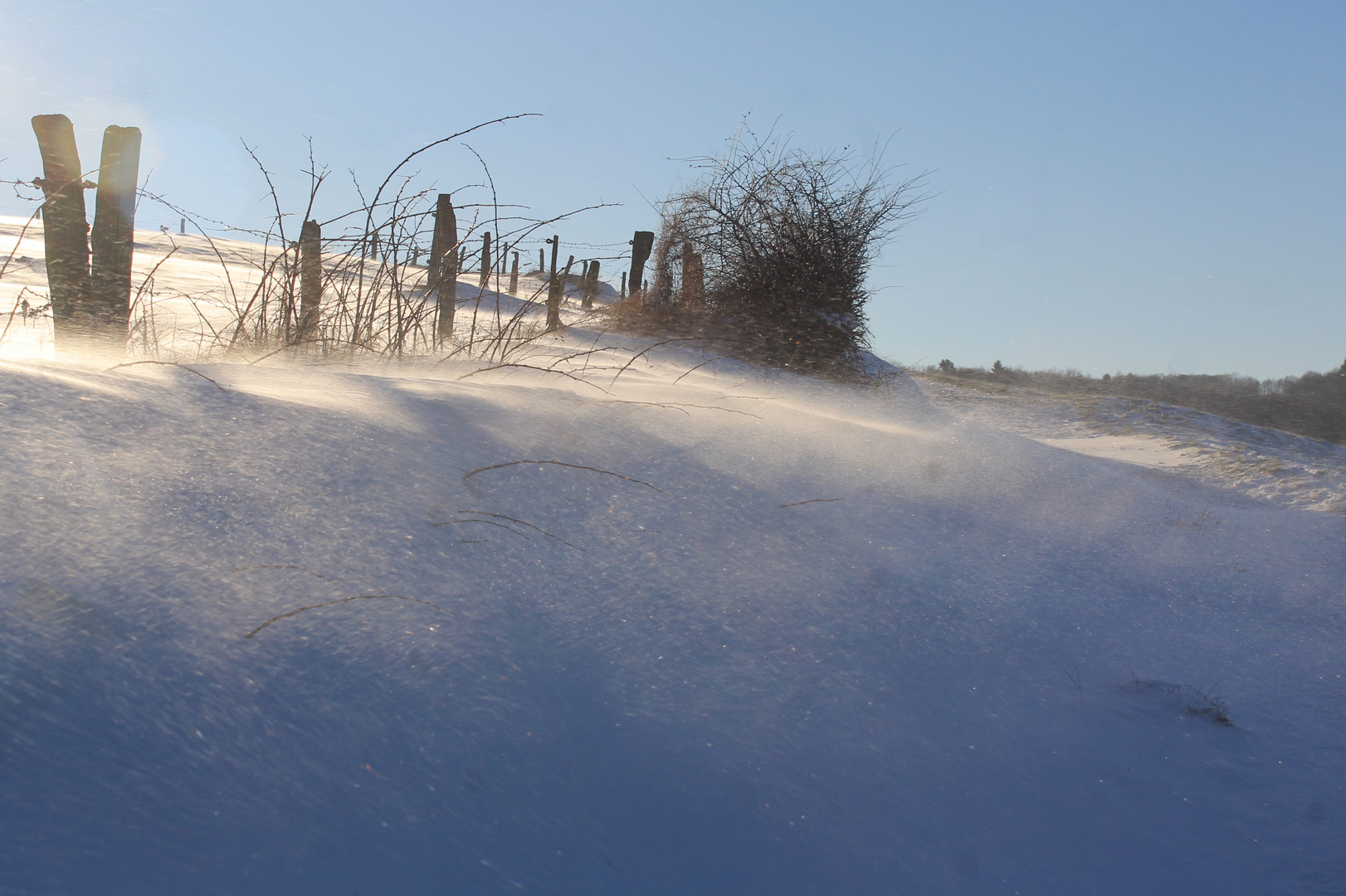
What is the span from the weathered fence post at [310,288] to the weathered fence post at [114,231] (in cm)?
67

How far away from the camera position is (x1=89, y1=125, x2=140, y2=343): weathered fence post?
337 centimetres

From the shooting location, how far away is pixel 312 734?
0.85 m

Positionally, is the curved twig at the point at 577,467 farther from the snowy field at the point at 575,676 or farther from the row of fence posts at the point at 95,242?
the row of fence posts at the point at 95,242

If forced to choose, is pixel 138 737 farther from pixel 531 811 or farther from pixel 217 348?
pixel 217 348

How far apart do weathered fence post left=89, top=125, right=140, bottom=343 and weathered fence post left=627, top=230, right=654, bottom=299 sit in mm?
6531

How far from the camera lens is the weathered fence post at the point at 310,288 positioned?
3.26 metres

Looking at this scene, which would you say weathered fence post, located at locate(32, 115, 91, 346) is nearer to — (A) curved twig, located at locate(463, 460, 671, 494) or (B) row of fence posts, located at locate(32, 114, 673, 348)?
(B) row of fence posts, located at locate(32, 114, 673, 348)

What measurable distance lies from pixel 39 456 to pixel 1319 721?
2.01m

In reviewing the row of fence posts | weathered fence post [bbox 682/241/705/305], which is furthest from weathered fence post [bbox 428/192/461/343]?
weathered fence post [bbox 682/241/705/305]

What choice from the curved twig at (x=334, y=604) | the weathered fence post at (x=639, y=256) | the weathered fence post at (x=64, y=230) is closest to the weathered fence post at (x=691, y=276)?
the weathered fence post at (x=639, y=256)

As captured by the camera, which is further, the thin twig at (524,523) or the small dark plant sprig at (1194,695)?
the thin twig at (524,523)

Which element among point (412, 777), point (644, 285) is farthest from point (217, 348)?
point (644, 285)

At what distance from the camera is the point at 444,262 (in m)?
3.58

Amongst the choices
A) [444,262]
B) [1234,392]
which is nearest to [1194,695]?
[444,262]
